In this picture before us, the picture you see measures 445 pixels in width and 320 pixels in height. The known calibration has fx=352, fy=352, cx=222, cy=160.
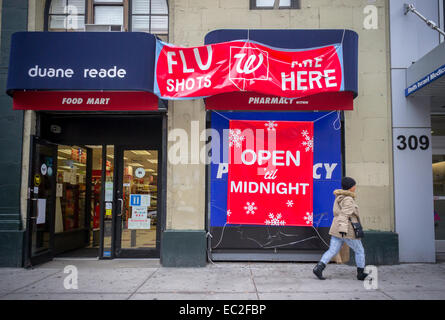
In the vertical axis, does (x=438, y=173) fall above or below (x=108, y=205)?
above

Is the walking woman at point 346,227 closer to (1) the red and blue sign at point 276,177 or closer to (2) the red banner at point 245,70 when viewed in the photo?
(1) the red and blue sign at point 276,177

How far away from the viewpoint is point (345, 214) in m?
5.94

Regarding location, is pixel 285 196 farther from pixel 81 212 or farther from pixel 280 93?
pixel 81 212

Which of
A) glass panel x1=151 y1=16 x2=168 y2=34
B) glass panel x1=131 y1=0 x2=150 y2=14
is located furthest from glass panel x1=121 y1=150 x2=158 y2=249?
glass panel x1=131 y1=0 x2=150 y2=14

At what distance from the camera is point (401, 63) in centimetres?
746

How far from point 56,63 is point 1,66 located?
170cm

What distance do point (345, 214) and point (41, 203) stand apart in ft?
20.4

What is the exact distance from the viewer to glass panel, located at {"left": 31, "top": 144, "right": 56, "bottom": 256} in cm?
731

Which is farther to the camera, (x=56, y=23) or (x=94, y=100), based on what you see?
(x=56, y=23)

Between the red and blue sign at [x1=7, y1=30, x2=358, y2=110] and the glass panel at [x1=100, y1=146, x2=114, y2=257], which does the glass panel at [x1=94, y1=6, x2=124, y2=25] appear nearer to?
the red and blue sign at [x1=7, y1=30, x2=358, y2=110]

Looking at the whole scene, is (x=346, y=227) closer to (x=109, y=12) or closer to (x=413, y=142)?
(x=413, y=142)

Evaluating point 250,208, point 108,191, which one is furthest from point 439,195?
point 108,191

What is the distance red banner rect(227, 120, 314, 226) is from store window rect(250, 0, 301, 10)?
2589 millimetres
